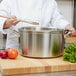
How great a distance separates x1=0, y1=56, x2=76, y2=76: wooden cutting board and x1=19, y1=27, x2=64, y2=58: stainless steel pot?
1.5 inches

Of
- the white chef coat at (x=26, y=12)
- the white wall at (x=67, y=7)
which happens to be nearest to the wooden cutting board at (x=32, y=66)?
the white chef coat at (x=26, y=12)

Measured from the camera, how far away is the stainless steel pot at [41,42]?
1028 mm

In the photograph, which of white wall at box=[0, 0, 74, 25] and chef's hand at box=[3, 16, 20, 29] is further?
white wall at box=[0, 0, 74, 25]

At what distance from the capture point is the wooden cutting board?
898 mm

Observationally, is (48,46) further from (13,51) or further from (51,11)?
(51,11)

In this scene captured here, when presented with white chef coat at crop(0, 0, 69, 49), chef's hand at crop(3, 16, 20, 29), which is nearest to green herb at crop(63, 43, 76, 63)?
chef's hand at crop(3, 16, 20, 29)

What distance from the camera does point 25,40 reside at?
107cm

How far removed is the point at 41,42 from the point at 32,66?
0.15 meters

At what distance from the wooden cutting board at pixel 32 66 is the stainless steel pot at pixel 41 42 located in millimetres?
39

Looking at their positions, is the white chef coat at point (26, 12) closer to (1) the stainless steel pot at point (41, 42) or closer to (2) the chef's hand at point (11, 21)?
(2) the chef's hand at point (11, 21)

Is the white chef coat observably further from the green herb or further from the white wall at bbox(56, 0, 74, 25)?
the white wall at bbox(56, 0, 74, 25)

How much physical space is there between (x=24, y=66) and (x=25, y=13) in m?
0.72

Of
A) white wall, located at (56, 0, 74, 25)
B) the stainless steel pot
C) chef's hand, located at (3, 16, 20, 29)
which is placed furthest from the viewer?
white wall, located at (56, 0, 74, 25)

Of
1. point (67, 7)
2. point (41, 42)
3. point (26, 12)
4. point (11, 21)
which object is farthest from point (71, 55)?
point (67, 7)
